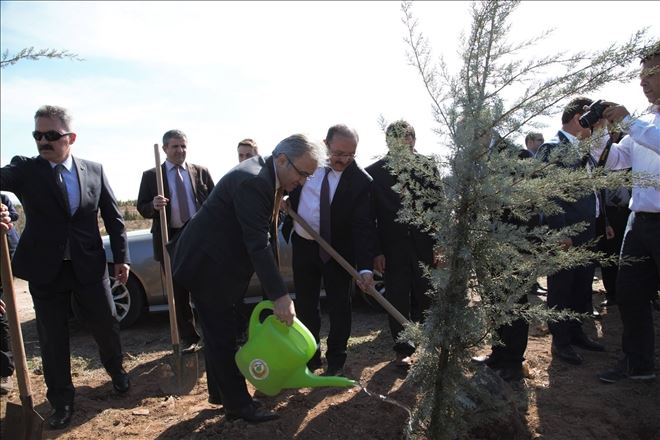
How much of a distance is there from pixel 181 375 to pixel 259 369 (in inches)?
57.2

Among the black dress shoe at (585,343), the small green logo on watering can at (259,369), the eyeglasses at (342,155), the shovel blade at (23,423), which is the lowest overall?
the black dress shoe at (585,343)

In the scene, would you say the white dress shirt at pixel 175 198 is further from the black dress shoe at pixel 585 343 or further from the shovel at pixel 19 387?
the black dress shoe at pixel 585 343

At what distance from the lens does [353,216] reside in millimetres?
3852

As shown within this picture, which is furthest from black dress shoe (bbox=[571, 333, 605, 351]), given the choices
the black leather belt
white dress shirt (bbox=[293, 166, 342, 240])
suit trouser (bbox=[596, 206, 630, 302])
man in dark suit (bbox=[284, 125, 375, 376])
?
white dress shirt (bbox=[293, 166, 342, 240])

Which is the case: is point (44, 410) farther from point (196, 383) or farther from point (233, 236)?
point (233, 236)

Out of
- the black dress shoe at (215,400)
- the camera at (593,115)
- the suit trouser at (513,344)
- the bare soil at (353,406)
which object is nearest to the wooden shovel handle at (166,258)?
the bare soil at (353,406)

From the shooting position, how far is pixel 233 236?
119 inches

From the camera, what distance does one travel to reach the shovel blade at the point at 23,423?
272 centimetres

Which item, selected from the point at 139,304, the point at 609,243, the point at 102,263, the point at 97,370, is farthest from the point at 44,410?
the point at 609,243

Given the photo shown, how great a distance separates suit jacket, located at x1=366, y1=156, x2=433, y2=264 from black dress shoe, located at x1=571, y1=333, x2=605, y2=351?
5.50 ft

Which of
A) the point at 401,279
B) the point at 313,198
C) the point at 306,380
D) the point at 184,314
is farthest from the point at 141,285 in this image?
the point at 306,380

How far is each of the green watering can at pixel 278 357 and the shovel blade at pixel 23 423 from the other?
118cm

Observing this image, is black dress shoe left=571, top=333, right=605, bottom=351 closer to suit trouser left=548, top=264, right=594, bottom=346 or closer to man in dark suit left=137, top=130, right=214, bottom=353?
suit trouser left=548, top=264, right=594, bottom=346

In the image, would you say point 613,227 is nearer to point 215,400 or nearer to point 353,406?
point 353,406
